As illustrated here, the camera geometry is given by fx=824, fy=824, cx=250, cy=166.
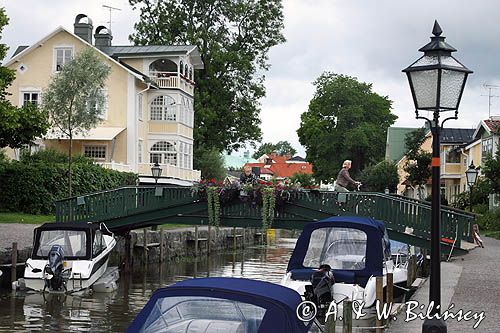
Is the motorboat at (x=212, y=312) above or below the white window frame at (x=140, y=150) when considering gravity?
below

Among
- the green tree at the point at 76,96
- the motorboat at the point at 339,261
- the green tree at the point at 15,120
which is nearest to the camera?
the motorboat at the point at 339,261

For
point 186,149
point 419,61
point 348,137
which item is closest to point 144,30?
point 186,149

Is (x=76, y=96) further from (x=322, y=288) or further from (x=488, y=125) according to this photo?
(x=488, y=125)

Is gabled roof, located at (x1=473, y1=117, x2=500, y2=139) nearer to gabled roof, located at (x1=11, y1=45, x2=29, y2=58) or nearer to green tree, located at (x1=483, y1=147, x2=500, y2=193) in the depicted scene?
green tree, located at (x1=483, y1=147, x2=500, y2=193)

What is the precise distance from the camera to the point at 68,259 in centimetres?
2700

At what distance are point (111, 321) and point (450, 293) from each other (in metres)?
8.92

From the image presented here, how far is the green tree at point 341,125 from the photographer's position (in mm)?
83000

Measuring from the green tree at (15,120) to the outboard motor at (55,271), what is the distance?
8.05 meters

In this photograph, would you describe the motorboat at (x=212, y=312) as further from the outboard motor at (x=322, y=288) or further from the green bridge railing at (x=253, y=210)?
the green bridge railing at (x=253, y=210)

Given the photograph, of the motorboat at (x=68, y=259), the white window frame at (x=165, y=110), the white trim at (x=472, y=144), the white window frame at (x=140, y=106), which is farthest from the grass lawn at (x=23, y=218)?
the white trim at (x=472, y=144)

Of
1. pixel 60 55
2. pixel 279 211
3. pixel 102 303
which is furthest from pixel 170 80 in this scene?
pixel 102 303

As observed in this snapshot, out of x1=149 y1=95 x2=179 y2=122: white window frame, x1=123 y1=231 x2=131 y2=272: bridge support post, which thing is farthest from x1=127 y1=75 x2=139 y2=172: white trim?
x1=123 y1=231 x2=131 y2=272: bridge support post

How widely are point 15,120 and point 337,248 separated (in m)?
16.5

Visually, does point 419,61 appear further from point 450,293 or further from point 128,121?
point 128,121
